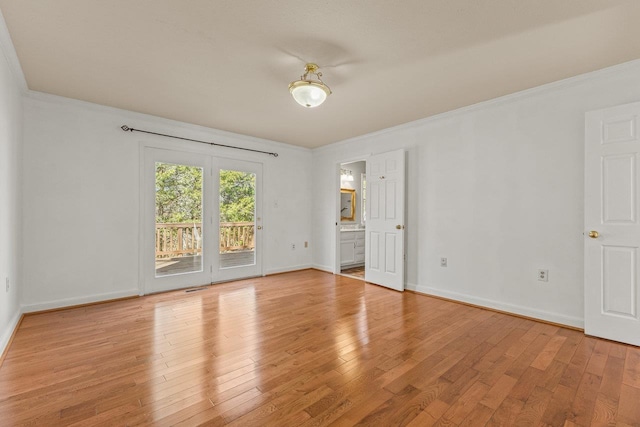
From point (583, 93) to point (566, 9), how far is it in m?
1.42

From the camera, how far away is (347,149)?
17.9 feet

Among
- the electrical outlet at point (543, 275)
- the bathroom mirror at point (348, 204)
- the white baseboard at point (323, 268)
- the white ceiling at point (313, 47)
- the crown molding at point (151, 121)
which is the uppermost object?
the white ceiling at point (313, 47)

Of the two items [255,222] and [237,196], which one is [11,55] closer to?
[237,196]

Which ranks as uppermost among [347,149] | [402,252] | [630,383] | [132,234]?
[347,149]

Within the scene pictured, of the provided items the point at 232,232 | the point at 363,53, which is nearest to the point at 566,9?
the point at 363,53

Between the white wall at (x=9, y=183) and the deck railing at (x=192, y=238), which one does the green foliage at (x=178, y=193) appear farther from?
the white wall at (x=9, y=183)

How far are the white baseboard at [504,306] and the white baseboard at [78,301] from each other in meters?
3.94

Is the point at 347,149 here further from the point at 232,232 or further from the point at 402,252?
the point at 232,232

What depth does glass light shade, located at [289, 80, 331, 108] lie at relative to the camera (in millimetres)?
2609

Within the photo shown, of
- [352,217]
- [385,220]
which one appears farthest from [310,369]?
[352,217]

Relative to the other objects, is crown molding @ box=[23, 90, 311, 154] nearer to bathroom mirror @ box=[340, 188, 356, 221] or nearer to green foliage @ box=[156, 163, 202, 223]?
green foliage @ box=[156, 163, 202, 223]

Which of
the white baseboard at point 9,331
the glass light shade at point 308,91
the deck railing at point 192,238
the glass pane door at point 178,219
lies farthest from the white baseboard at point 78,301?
the glass light shade at point 308,91

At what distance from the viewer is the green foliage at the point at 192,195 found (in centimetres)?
429

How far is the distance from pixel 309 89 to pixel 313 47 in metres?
0.35
